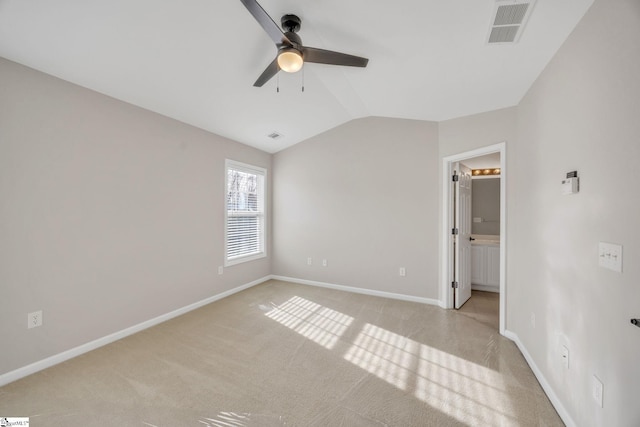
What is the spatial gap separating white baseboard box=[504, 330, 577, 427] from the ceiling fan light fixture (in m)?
2.91

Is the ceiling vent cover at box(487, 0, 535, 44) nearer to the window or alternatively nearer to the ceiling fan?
the ceiling fan

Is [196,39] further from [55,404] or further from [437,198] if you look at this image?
[437,198]

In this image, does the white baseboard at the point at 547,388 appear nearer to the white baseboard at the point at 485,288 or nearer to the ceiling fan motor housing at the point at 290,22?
the white baseboard at the point at 485,288

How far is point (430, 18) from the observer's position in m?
1.77

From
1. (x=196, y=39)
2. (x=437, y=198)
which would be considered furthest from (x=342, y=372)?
(x=196, y=39)

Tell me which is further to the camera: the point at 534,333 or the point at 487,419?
the point at 534,333

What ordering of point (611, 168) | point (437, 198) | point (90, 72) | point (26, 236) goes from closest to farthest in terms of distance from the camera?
point (611, 168) → point (26, 236) → point (90, 72) → point (437, 198)

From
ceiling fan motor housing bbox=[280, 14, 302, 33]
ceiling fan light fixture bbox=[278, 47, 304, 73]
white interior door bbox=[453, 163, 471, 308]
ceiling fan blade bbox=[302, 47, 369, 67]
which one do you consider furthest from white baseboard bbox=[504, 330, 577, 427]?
ceiling fan motor housing bbox=[280, 14, 302, 33]

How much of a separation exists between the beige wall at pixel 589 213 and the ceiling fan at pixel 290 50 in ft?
4.52

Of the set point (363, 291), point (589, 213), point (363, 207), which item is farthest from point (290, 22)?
point (363, 291)

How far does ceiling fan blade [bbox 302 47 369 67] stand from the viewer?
1867 millimetres

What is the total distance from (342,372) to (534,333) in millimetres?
1706

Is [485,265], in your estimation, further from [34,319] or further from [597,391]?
[34,319]

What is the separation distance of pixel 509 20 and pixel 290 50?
4.80 feet
